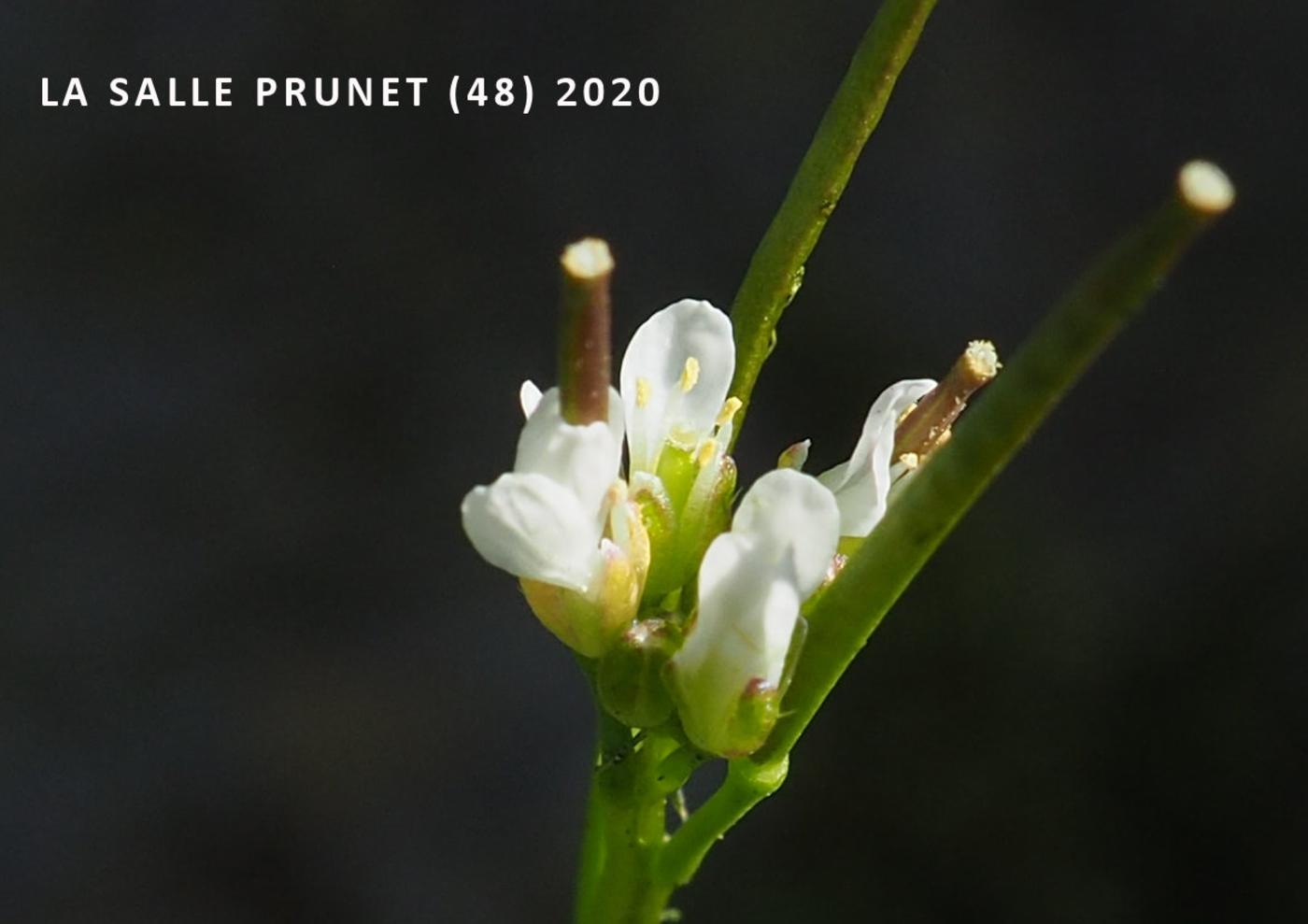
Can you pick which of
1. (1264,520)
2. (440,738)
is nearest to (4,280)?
(440,738)

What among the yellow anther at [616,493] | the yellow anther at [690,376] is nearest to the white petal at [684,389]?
the yellow anther at [690,376]

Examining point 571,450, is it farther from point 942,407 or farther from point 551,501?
point 942,407

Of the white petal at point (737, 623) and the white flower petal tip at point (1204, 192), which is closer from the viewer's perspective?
the white flower petal tip at point (1204, 192)

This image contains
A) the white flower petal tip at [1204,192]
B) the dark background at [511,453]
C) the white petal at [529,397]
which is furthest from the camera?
the dark background at [511,453]

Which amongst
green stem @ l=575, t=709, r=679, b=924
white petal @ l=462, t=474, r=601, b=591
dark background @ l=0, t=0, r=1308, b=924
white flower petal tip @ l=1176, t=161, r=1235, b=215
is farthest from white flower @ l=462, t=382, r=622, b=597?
dark background @ l=0, t=0, r=1308, b=924

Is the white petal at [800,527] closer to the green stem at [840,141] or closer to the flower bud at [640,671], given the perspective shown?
the flower bud at [640,671]

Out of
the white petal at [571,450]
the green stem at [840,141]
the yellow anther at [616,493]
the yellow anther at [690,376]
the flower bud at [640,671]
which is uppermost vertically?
the green stem at [840,141]
